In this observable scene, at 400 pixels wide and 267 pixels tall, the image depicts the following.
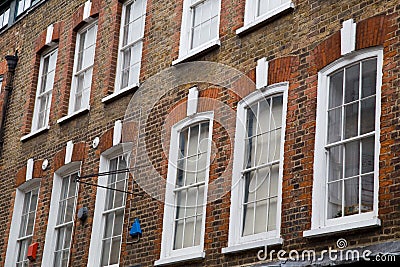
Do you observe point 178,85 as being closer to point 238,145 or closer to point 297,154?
point 238,145

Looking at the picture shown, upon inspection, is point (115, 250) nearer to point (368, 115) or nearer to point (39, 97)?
point (39, 97)

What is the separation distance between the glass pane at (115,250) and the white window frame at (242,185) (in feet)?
10.6

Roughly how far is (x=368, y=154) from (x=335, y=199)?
0.74 m

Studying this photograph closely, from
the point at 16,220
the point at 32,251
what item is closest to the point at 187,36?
the point at 32,251

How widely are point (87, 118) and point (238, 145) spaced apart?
513 centimetres

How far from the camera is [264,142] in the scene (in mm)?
12836

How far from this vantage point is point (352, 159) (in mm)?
11250

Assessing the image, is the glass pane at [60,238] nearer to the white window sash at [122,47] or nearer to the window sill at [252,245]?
the white window sash at [122,47]

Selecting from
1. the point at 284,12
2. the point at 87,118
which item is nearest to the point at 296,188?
the point at 284,12

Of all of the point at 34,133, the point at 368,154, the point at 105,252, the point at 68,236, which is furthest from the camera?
the point at 34,133

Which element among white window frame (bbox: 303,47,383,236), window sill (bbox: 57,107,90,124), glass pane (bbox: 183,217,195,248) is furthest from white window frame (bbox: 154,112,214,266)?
window sill (bbox: 57,107,90,124)

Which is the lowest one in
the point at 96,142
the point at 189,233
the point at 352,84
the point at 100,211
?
the point at 189,233

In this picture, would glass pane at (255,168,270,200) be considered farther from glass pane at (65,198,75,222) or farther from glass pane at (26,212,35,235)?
glass pane at (26,212,35,235)

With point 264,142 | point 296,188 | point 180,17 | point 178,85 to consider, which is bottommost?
point 296,188
